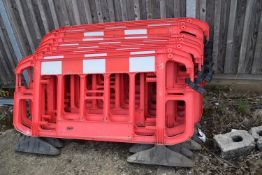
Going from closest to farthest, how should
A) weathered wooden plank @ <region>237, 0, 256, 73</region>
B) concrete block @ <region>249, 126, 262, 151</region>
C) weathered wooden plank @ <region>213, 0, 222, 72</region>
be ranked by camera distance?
concrete block @ <region>249, 126, 262, 151</region>
weathered wooden plank @ <region>237, 0, 256, 73</region>
weathered wooden plank @ <region>213, 0, 222, 72</region>

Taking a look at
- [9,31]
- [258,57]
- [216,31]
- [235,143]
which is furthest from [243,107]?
[9,31]

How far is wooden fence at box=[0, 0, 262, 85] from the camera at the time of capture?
4895mm

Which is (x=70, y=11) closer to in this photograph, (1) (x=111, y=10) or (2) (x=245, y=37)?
(1) (x=111, y=10)

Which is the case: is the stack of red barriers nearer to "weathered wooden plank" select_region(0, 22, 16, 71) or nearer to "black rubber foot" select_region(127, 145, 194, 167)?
"black rubber foot" select_region(127, 145, 194, 167)

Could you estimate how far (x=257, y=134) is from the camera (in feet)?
14.3

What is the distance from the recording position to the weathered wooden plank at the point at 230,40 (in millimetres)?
4824

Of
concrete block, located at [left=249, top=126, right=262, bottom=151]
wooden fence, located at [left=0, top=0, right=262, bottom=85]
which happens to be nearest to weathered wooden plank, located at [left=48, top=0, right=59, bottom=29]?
wooden fence, located at [left=0, top=0, right=262, bottom=85]

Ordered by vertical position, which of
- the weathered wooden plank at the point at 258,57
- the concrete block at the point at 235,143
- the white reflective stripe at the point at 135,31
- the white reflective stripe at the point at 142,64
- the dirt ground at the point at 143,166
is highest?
the white reflective stripe at the point at 135,31

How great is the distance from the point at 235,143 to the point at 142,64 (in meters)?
1.39

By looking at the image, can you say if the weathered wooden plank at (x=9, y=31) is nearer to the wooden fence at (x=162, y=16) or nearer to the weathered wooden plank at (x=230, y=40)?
the wooden fence at (x=162, y=16)

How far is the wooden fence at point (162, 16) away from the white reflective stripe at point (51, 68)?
120 centimetres

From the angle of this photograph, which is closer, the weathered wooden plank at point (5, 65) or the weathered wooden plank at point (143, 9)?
the weathered wooden plank at point (143, 9)

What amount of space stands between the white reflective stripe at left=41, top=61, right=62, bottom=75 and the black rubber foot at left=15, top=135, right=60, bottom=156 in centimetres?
84

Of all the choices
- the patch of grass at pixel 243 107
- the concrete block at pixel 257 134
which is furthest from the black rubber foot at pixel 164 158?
the patch of grass at pixel 243 107
